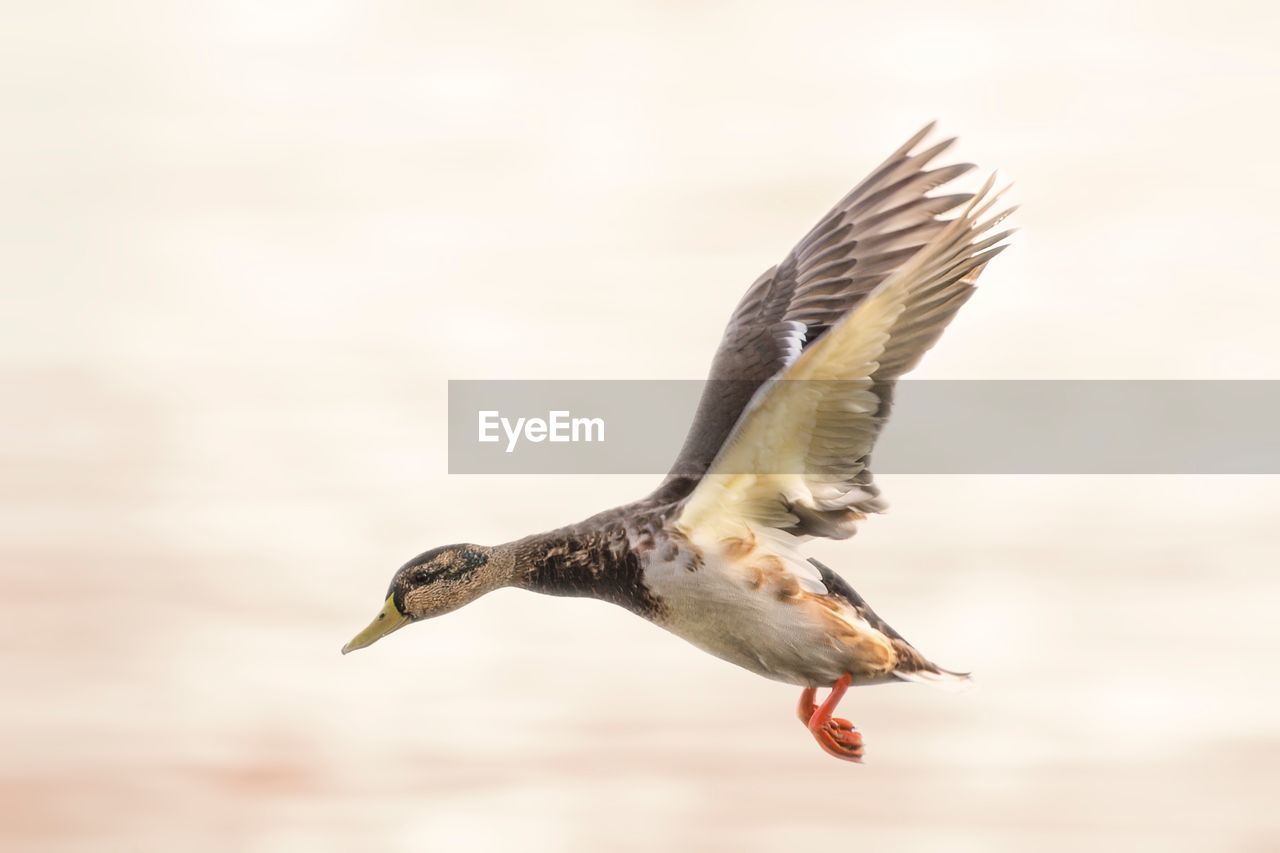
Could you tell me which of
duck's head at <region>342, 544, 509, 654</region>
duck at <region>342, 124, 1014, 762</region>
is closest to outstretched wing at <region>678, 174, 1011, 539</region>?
duck at <region>342, 124, 1014, 762</region>

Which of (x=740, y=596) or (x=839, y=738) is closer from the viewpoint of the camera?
(x=740, y=596)

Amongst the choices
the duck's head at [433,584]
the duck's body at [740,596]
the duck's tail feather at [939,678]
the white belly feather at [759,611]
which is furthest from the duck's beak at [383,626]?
the duck's tail feather at [939,678]

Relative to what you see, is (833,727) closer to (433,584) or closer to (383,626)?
(433,584)

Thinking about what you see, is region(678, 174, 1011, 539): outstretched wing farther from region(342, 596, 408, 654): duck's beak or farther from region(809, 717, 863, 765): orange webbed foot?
region(342, 596, 408, 654): duck's beak

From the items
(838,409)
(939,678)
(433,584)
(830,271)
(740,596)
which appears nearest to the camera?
(838,409)

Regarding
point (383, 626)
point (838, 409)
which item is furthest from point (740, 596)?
point (383, 626)

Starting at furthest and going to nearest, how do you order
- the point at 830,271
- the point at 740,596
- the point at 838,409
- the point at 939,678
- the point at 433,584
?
the point at 830,271, the point at 433,584, the point at 939,678, the point at 740,596, the point at 838,409

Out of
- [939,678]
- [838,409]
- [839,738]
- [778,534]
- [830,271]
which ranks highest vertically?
[830,271]
